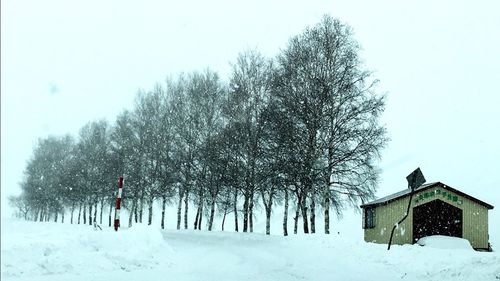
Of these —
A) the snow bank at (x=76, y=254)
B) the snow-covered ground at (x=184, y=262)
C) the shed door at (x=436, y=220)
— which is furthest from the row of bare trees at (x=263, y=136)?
the snow bank at (x=76, y=254)

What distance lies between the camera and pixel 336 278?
32.0 feet

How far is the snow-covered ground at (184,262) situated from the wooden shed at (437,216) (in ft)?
49.1

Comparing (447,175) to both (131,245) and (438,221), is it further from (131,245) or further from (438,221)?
(131,245)

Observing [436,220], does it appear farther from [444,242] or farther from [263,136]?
[263,136]

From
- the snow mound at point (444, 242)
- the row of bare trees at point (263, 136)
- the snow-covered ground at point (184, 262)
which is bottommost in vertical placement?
the snow mound at point (444, 242)

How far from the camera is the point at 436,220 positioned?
2838cm

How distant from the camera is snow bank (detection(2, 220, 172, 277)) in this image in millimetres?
7785

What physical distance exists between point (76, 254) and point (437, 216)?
24.3 metres

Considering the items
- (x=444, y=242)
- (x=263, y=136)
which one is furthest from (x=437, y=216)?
(x=263, y=136)

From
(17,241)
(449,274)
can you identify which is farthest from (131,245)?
(449,274)

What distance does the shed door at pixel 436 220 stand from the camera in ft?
93.1

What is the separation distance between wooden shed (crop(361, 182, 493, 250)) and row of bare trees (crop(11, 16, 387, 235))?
4225 mm

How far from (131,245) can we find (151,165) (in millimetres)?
24801

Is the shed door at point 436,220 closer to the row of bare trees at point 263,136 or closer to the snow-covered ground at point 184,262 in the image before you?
the row of bare trees at point 263,136
